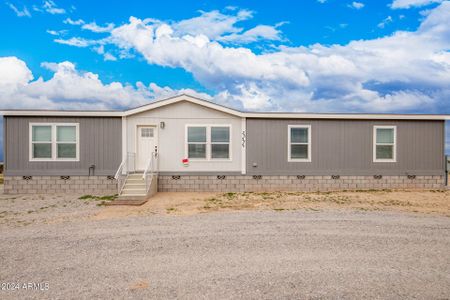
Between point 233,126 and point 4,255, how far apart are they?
9.55 metres

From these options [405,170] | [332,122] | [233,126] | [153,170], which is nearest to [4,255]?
[153,170]

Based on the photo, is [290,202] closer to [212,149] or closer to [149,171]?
[212,149]

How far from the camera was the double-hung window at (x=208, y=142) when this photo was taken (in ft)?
42.8

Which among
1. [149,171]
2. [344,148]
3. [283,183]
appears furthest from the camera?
[344,148]

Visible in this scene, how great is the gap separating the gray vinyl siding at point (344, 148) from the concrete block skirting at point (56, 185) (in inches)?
264

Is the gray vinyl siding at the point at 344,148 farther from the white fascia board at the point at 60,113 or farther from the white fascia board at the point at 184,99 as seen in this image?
the white fascia board at the point at 60,113

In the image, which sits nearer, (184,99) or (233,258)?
(233,258)

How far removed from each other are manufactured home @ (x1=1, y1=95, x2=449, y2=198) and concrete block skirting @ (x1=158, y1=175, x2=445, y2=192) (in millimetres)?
45

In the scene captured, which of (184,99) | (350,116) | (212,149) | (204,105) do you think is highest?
(184,99)

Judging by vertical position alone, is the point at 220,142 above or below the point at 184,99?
below

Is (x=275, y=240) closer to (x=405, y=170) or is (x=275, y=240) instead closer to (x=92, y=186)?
(x=92, y=186)

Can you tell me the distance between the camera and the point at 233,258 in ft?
15.7

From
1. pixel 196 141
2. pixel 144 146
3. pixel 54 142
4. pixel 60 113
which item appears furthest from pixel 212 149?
pixel 54 142

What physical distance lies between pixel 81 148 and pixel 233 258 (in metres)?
10.5
